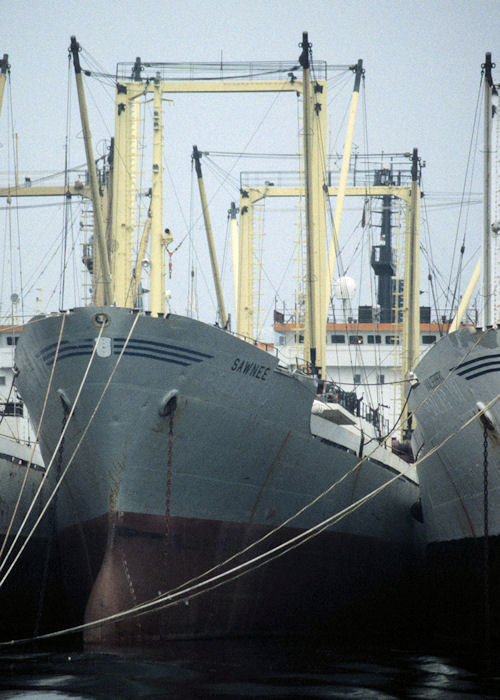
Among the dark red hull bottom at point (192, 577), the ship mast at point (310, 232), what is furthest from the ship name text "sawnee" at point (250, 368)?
the ship mast at point (310, 232)

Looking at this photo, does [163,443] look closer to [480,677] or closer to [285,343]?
[480,677]

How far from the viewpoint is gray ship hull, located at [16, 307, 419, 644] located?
1416 centimetres

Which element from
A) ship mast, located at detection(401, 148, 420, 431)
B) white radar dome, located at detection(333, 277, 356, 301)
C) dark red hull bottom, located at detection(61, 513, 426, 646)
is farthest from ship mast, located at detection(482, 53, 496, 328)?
white radar dome, located at detection(333, 277, 356, 301)

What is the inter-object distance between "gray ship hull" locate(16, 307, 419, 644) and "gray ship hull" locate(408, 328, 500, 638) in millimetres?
2277

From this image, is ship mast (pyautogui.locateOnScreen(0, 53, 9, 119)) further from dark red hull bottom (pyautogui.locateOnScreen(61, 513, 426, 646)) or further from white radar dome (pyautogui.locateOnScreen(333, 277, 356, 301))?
white radar dome (pyautogui.locateOnScreen(333, 277, 356, 301))

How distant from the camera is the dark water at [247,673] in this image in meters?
10.0

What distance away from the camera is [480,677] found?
11.3m

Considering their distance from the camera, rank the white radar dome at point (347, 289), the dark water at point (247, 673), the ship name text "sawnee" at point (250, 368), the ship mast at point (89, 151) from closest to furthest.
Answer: the dark water at point (247, 673)
the ship name text "sawnee" at point (250, 368)
the ship mast at point (89, 151)
the white radar dome at point (347, 289)

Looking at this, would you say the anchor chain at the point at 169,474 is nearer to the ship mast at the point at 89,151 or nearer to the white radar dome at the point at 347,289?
the ship mast at the point at 89,151

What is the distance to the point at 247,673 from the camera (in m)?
11.2

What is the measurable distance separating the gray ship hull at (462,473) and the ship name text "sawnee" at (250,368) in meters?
2.92

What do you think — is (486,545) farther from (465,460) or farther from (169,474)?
(169,474)

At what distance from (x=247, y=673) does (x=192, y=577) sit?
333cm

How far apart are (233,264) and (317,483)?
1751 cm
